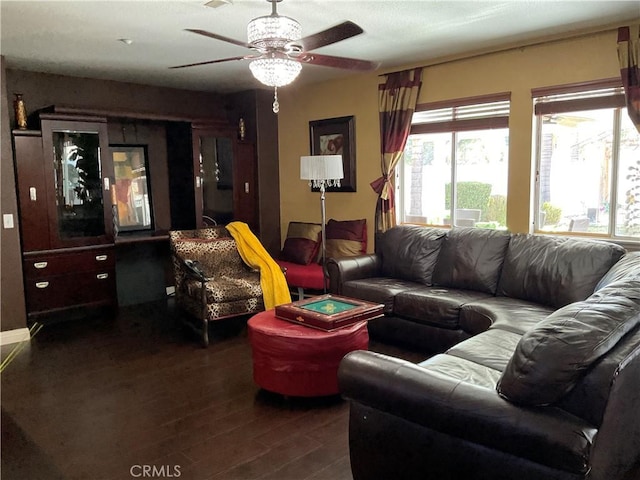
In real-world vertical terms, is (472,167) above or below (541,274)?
above

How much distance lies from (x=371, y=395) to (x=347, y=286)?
7.78 feet

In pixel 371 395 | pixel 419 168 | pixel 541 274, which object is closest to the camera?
pixel 371 395

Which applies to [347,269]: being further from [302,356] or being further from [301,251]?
[302,356]

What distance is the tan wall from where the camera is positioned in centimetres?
389

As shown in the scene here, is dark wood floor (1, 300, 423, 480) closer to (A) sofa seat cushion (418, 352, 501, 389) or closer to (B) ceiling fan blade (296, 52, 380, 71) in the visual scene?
(A) sofa seat cushion (418, 352, 501, 389)

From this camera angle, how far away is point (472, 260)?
4074mm

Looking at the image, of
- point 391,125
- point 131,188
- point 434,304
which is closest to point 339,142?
point 391,125

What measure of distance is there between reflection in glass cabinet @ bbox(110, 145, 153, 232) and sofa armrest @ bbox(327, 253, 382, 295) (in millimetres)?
2532

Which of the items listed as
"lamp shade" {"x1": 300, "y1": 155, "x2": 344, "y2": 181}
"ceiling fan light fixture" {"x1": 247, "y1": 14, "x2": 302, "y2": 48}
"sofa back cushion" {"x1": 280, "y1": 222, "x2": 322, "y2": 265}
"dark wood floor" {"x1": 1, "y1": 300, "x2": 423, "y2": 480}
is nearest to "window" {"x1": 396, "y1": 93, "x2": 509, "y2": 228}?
"lamp shade" {"x1": 300, "y1": 155, "x2": 344, "y2": 181}

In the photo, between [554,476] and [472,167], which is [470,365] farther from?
[472,167]

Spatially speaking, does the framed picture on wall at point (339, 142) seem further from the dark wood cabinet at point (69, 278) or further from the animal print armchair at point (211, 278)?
the dark wood cabinet at point (69, 278)

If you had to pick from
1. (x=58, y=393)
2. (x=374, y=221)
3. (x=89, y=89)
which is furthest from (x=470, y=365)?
(x=89, y=89)

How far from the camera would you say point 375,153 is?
17.4ft

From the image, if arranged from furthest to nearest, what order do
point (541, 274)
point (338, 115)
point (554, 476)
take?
point (338, 115) < point (541, 274) < point (554, 476)
